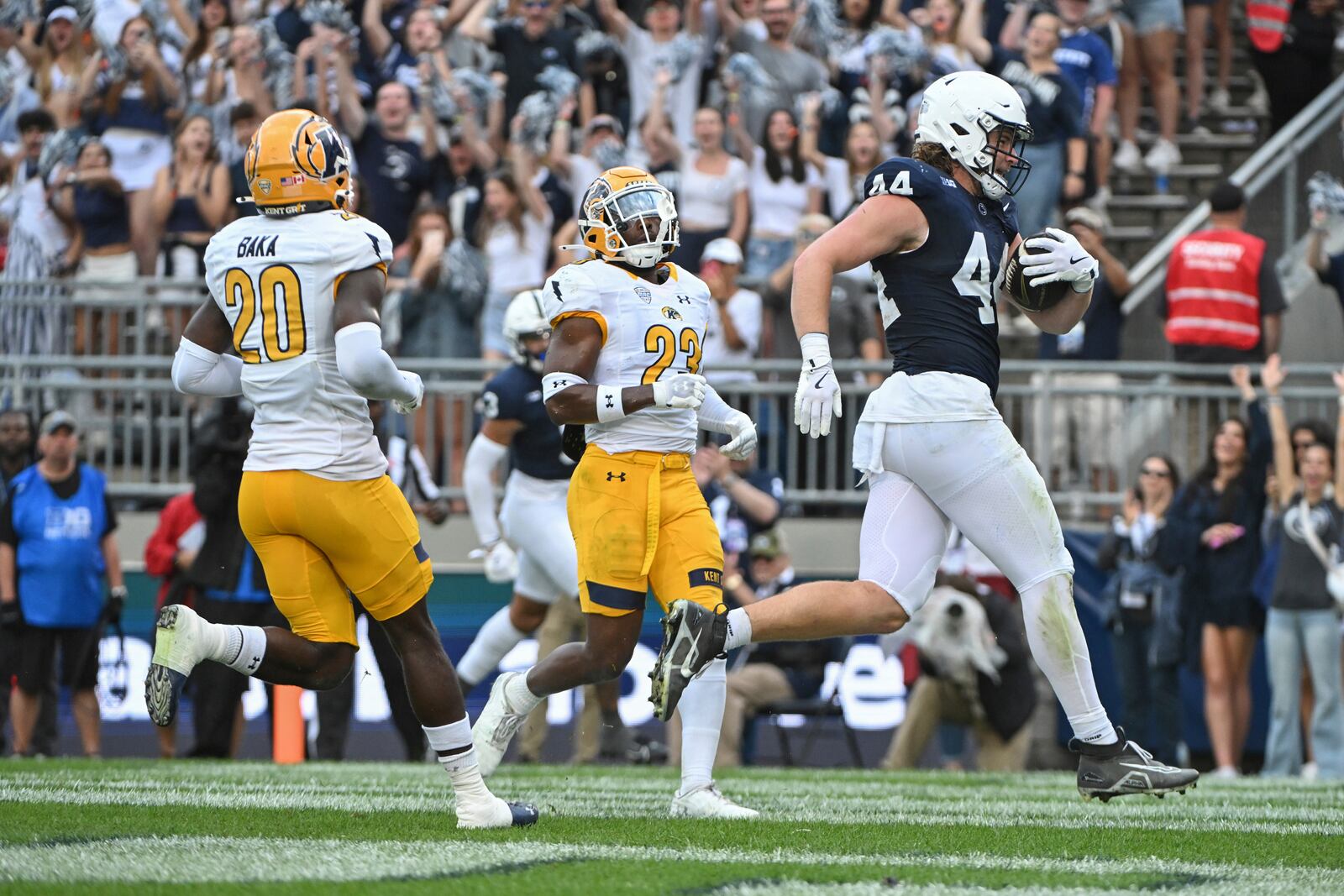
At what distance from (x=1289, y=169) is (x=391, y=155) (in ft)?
21.8

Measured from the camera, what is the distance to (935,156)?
620 cm

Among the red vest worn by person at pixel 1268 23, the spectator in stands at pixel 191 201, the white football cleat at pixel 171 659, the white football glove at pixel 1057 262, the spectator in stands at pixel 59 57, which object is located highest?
the red vest worn by person at pixel 1268 23

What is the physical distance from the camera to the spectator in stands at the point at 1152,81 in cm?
1491

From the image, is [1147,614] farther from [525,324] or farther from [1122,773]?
[1122,773]

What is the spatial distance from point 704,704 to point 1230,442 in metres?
5.77

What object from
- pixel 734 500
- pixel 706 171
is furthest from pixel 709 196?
pixel 734 500

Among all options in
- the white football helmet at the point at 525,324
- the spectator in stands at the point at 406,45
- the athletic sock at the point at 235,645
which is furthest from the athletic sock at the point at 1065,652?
the spectator in stands at the point at 406,45

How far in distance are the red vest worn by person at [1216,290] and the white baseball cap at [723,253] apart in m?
2.70

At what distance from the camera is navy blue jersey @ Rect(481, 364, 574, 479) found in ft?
31.3

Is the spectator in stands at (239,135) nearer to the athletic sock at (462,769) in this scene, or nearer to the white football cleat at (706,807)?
the white football cleat at (706,807)

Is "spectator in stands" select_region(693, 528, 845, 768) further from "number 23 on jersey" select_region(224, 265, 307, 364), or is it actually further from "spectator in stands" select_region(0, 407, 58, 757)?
"number 23 on jersey" select_region(224, 265, 307, 364)

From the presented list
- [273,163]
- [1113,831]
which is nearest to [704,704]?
[1113,831]

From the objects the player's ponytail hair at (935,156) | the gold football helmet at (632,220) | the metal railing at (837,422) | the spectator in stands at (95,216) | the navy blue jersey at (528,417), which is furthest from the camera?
the spectator in stands at (95,216)

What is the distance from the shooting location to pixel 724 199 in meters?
13.1
